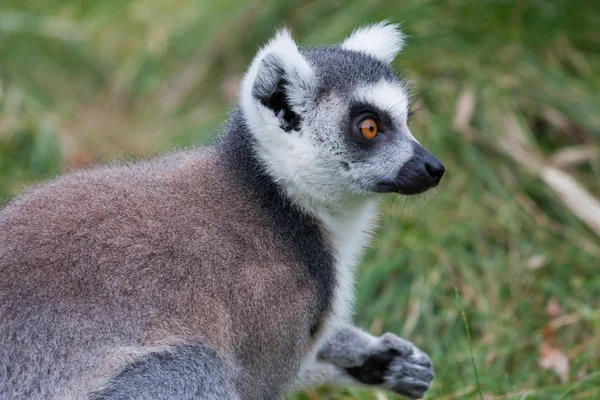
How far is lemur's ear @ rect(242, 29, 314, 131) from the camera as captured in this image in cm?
385

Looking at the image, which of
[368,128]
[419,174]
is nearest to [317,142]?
[368,128]

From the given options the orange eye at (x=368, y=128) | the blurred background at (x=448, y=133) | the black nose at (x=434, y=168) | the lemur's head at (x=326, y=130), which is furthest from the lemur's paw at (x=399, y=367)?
the orange eye at (x=368, y=128)

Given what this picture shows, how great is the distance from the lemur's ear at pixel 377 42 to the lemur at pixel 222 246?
0.06 m

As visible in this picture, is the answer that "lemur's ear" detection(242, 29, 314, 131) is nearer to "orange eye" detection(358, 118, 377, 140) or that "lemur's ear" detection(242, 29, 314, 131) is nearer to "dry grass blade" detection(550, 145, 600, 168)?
"orange eye" detection(358, 118, 377, 140)

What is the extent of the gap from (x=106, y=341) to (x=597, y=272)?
146 inches

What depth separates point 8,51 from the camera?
28.2 ft

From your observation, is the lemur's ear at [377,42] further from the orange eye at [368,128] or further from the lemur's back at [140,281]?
the lemur's back at [140,281]

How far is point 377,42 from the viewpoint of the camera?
437 centimetres

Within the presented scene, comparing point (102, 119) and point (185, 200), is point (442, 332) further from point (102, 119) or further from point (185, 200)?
point (102, 119)

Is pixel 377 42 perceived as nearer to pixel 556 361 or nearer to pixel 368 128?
pixel 368 128

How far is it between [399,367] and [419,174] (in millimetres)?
1127

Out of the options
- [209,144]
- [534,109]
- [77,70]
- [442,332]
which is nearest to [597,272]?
[442,332]

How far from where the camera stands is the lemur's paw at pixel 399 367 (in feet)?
14.4

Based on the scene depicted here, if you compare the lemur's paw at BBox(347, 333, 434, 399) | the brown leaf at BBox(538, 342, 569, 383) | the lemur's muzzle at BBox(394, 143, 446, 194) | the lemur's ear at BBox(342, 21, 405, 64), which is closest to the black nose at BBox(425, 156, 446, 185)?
the lemur's muzzle at BBox(394, 143, 446, 194)
